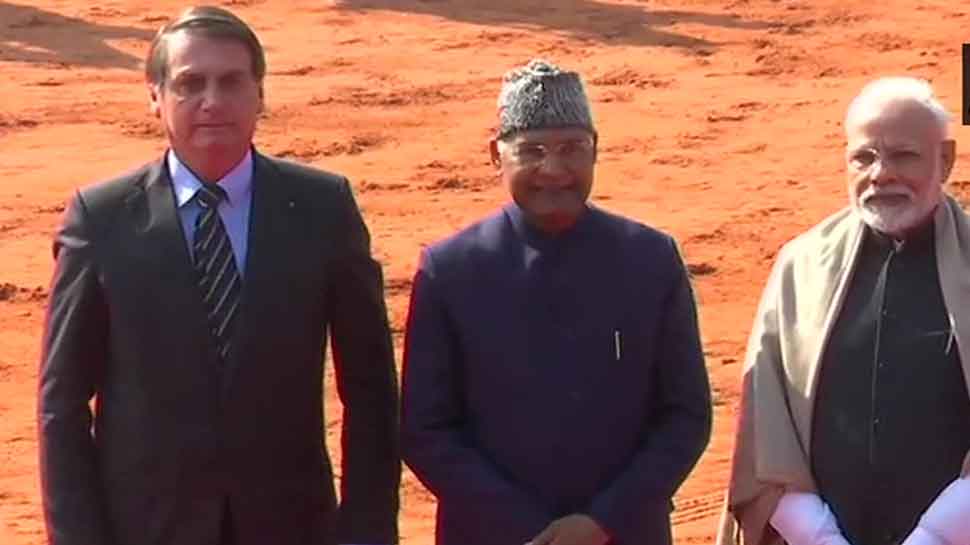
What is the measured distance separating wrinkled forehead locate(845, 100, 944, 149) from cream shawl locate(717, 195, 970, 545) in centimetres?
18

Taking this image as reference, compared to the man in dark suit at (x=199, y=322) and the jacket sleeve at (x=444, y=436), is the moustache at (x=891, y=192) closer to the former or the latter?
the jacket sleeve at (x=444, y=436)

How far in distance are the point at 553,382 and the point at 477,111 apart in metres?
11.0

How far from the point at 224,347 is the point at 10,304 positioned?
735 centimetres

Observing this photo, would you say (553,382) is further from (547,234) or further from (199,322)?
(199,322)

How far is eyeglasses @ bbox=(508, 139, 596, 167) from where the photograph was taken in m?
→ 4.86

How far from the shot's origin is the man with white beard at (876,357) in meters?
4.86

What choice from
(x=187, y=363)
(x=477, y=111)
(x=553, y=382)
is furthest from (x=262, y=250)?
(x=477, y=111)

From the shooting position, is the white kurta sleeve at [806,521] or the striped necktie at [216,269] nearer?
the striped necktie at [216,269]

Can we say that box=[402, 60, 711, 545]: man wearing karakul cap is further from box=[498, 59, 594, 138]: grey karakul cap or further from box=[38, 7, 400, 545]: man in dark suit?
box=[38, 7, 400, 545]: man in dark suit

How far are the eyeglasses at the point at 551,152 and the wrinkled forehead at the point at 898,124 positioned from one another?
1.79ft

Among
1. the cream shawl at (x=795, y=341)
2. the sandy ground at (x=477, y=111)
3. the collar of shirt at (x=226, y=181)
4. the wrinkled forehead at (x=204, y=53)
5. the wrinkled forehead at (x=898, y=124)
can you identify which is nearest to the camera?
the wrinkled forehead at (x=204, y=53)

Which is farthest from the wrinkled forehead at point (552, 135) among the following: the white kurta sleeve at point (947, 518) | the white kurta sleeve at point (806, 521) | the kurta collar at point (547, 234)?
the white kurta sleeve at point (947, 518)

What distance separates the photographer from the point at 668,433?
493 centimetres

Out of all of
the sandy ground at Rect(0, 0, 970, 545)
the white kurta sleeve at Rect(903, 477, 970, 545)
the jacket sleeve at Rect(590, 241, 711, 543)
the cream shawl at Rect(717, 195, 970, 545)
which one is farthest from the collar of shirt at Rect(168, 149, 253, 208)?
the sandy ground at Rect(0, 0, 970, 545)
